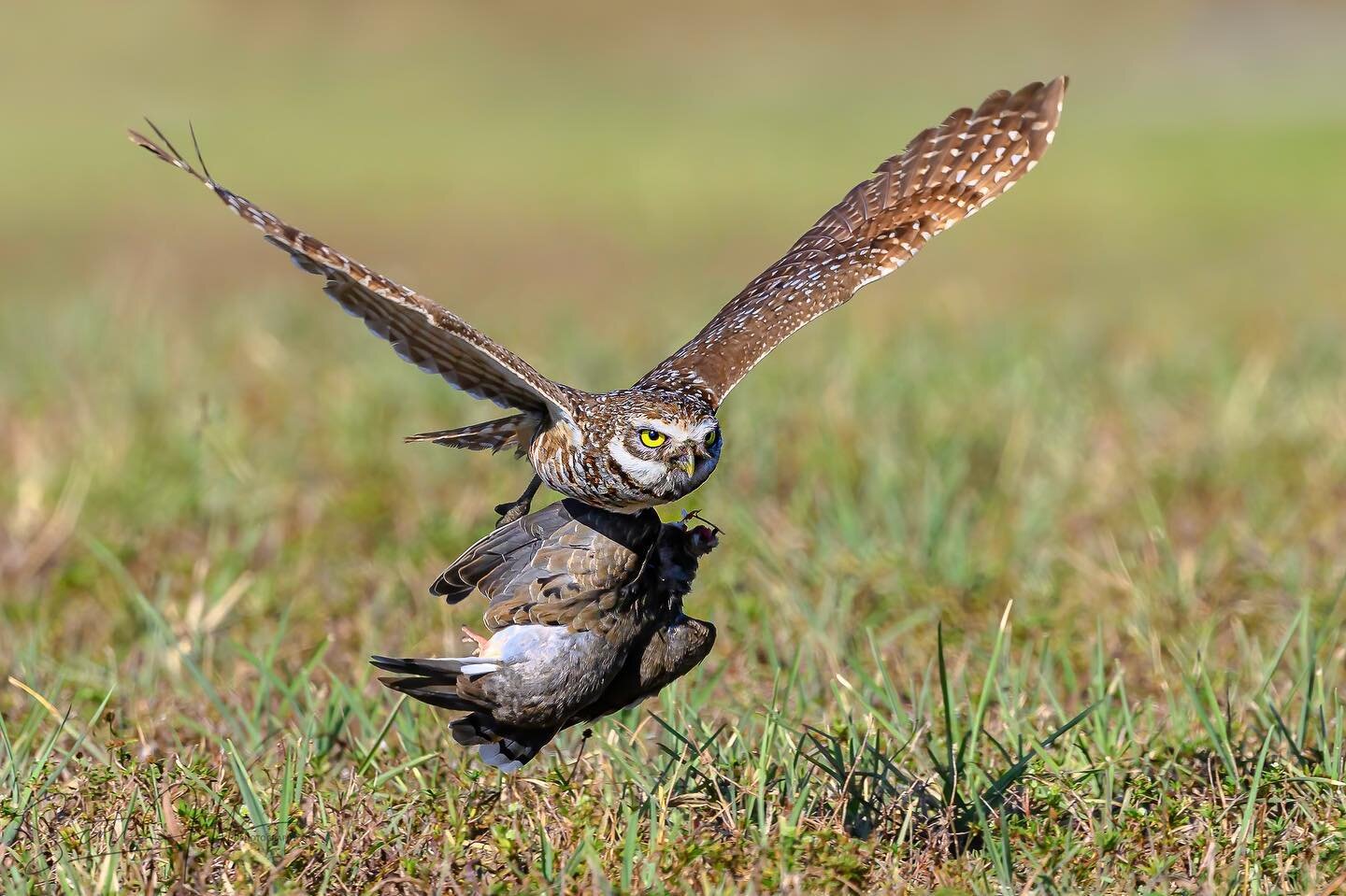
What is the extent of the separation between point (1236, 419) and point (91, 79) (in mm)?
24125

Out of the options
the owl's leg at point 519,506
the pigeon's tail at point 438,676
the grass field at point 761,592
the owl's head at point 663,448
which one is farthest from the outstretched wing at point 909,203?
the pigeon's tail at point 438,676

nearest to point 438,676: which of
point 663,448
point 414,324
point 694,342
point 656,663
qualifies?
point 656,663

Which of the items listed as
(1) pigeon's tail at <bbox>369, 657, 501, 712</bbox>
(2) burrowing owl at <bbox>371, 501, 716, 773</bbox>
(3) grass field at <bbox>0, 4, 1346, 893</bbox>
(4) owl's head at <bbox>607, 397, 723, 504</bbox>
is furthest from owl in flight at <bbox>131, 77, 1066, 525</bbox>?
(3) grass field at <bbox>0, 4, 1346, 893</bbox>

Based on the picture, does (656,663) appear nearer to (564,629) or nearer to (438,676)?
(564,629)

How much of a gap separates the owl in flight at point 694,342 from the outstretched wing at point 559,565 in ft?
0.19

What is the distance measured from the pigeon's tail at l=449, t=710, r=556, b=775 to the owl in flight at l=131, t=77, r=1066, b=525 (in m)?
0.55

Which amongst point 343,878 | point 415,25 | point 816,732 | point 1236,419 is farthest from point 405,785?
point 415,25

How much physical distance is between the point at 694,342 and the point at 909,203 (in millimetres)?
997

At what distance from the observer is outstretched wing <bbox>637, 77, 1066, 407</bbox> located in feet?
17.1

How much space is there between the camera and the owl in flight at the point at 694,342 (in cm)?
393

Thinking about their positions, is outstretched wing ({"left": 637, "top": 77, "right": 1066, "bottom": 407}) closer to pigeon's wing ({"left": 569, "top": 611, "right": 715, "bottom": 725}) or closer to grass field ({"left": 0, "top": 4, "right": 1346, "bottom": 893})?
grass field ({"left": 0, "top": 4, "right": 1346, "bottom": 893})

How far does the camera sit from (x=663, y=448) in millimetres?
4035

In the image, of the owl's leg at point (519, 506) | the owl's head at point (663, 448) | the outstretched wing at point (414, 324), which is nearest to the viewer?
the outstretched wing at point (414, 324)

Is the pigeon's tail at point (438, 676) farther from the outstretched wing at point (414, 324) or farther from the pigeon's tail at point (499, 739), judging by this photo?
the outstretched wing at point (414, 324)
